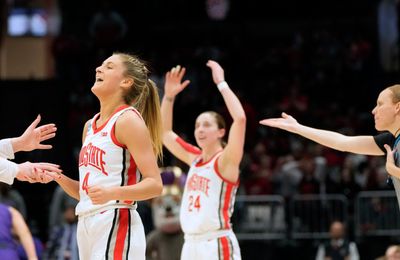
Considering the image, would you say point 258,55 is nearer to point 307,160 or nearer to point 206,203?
point 307,160

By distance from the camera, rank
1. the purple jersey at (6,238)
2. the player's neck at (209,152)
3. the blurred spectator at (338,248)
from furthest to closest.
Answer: the blurred spectator at (338,248), the player's neck at (209,152), the purple jersey at (6,238)

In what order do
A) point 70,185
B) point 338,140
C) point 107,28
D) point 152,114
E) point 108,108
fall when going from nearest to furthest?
point 108,108, point 70,185, point 152,114, point 338,140, point 107,28

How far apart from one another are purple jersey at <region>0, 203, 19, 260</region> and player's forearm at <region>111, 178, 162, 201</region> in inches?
93.6

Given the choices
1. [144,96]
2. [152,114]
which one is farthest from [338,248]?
[144,96]

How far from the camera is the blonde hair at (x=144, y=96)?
5.14 m

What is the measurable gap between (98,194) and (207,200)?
95.1 inches

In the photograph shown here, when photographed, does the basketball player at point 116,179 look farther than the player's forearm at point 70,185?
No

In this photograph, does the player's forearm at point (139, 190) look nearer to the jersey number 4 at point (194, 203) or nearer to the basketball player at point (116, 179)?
the basketball player at point (116, 179)

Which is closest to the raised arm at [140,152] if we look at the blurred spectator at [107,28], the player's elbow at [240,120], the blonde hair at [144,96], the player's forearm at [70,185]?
the blonde hair at [144,96]

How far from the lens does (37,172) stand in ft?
16.0

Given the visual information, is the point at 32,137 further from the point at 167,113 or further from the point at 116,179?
the point at 167,113

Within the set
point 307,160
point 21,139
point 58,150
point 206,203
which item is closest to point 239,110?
point 206,203

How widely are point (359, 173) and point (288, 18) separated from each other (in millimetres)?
8485

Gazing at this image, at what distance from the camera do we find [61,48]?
701 inches
